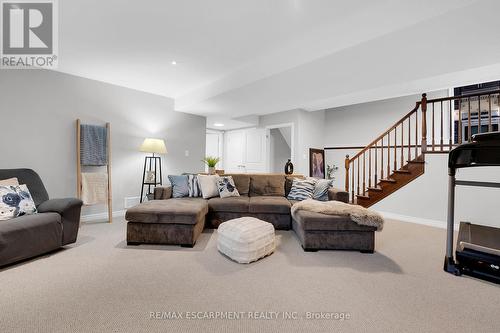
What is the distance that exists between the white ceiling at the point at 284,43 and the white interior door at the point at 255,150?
2.51 m

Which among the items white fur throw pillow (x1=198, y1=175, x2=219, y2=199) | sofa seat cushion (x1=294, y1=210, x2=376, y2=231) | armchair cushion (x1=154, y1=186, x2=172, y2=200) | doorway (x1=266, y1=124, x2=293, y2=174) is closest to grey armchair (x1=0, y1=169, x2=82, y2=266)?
armchair cushion (x1=154, y1=186, x2=172, y2=200)

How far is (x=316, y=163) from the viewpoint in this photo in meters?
5.96

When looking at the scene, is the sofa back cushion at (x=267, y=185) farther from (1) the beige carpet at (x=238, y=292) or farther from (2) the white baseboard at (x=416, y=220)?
(2) the white baseboard at (x=416, y=220)

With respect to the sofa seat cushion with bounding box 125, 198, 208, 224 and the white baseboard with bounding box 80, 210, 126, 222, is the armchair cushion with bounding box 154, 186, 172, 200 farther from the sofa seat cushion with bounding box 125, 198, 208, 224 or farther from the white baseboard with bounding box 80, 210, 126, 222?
the white baseboard with bounding box 80, 210, 126, 222

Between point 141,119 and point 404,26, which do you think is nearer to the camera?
point 404,26

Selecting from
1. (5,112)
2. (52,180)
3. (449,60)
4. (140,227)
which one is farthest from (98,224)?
(449,60)

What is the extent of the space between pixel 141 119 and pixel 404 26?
4401 millimetres

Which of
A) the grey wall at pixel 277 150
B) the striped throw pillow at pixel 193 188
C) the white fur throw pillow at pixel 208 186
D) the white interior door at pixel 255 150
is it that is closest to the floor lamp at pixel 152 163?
the striped throw pillow at pixel 193 188

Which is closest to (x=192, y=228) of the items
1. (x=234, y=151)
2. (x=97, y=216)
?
(x=97, y=216)

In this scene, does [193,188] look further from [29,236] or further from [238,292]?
[238,292]

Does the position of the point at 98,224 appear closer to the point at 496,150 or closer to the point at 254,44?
the point at 254,44

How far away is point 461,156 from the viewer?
5.77ft
